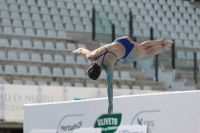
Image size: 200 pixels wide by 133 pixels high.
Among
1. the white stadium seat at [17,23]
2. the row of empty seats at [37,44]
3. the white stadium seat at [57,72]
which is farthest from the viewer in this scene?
the white stadium seat at [17,23]

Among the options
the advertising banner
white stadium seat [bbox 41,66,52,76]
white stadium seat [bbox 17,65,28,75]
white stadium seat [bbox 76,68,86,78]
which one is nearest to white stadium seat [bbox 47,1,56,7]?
white stadium seat [bbox 76,68,86,78]

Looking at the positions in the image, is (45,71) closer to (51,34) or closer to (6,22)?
(51,34)

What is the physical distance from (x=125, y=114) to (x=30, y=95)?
408cm

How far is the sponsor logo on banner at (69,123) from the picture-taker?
1210 centimetres

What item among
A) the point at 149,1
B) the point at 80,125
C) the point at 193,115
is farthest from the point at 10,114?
the point at 149,1

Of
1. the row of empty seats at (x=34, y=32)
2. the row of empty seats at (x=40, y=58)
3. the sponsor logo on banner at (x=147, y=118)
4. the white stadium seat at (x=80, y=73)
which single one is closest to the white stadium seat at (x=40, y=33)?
the row of empty seats at (x=34, y=32)

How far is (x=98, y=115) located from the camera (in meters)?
11.7

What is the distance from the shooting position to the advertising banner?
33.7 feet

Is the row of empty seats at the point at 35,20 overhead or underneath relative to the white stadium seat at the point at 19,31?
overhead

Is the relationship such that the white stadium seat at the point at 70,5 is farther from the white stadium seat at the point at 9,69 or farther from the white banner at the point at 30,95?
the white banner at the point at 30,95

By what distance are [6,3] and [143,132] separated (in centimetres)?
1094

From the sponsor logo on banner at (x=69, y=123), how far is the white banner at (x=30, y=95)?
214 cm

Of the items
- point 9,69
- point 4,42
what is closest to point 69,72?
point 9,69

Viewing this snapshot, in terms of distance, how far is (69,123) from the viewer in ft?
40.0
